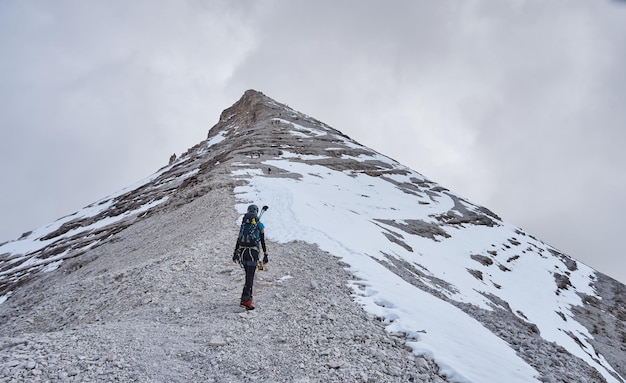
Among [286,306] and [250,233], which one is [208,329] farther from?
[250,233]

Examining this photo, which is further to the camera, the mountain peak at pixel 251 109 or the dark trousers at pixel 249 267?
the mountain peak at pixel 251 109

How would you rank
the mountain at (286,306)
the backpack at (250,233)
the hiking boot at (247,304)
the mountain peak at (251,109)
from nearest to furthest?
the mountain at (286,306) < the hiking boot at (247,304) < the backpack at (250,233) < the mountain peak at (251,109)

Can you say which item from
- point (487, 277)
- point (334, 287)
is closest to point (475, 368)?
point (334, 287)

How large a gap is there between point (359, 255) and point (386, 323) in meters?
6.67

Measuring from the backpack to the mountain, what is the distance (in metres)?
1.71

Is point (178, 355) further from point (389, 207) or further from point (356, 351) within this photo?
point (389, 207)

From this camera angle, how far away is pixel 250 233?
11.3 m

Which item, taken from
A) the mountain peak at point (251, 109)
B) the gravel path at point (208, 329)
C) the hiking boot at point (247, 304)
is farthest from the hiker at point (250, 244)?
the mountain peak at point (251, 109)

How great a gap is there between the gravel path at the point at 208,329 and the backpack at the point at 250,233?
5.52 ft

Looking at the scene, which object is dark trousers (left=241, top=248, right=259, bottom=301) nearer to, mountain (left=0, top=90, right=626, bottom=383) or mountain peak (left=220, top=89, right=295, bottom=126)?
mountain (left=0, top=90, right=626, bottom=383)

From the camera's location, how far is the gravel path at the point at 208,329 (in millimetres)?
7078

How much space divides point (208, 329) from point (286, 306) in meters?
Result: 2.23

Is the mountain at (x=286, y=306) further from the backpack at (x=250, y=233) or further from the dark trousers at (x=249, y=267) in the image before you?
the backpack at (x=250, y=233)

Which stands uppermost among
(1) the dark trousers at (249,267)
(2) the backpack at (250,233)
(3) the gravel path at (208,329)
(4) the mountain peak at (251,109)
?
(4) the mountain peak at (251,109)
